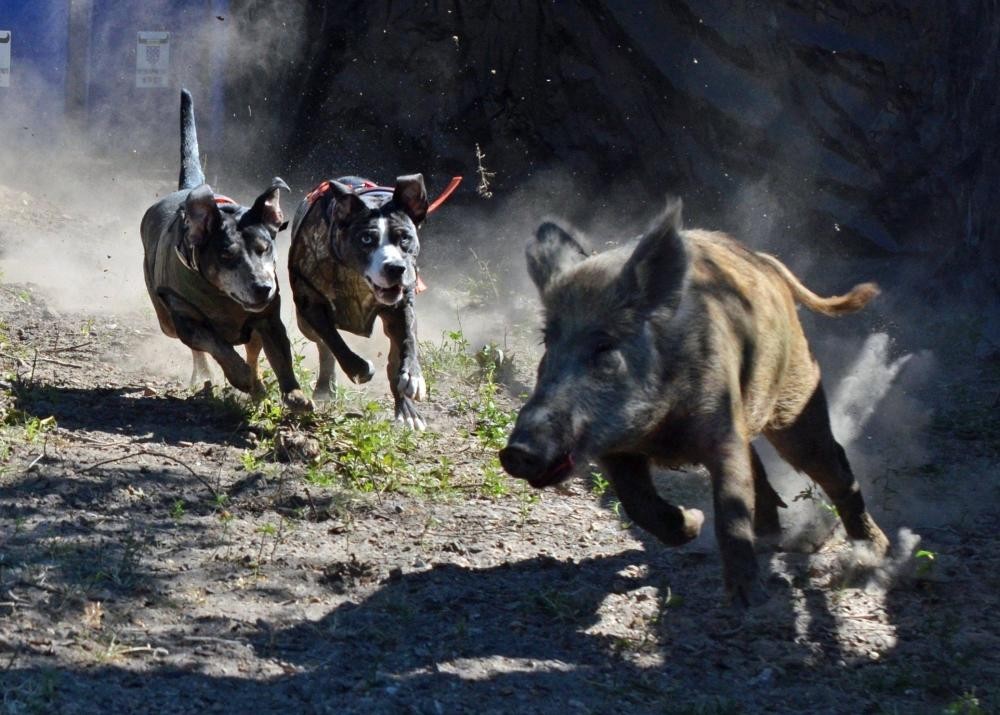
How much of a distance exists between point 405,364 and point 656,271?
2975 millimetres

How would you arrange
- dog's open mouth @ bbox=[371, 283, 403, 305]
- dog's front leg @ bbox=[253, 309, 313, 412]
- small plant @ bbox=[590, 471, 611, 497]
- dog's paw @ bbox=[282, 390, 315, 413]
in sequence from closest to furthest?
small plant @ bbox=[590, 471, 611, 497], dog's paw @ bbox=[282, 390, 315, 413], dog's front leg @ bbox=[253, 309, 313, 412], dog's open mouth @ bbox=[371, 283, 403, 305]

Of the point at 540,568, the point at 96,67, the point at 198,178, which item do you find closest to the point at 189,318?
the point at 198,178

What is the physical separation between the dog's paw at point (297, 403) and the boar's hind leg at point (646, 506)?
7.62ft

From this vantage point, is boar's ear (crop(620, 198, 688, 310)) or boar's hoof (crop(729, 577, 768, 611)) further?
boar's ear (crop(620, 198, 688, 310))

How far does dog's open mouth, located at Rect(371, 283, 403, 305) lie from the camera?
7.33 metres

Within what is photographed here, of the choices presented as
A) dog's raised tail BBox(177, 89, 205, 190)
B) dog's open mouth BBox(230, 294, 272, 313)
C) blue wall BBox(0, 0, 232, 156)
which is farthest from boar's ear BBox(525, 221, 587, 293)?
blue wall BBox(0, 0, 232, 156)

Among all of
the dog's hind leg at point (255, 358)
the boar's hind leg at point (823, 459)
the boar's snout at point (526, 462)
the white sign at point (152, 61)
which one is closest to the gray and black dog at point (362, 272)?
the dog's hind leg at point (255, 358)

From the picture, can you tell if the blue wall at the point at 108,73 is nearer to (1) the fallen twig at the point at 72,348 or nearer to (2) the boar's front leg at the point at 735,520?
(1) the fallen twig at the point at 72,348

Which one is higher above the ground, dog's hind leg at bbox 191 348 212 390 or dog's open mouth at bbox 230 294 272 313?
dog's open mouth at bbox 230 294 272 313

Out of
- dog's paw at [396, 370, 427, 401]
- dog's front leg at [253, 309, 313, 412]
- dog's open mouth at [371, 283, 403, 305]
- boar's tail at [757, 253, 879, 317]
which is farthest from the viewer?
dog's paw at [396, 370, 427, 401]

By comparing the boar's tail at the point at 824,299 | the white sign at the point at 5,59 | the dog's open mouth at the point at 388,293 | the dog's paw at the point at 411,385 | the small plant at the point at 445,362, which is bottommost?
the small plant at the point at 445,362

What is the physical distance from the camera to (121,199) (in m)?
12.9

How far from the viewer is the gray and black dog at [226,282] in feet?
23.3

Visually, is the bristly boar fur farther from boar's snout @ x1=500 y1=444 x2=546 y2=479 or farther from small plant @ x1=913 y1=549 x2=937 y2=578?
small plant @ x1=913 y1=549 x2=937 y2=578
